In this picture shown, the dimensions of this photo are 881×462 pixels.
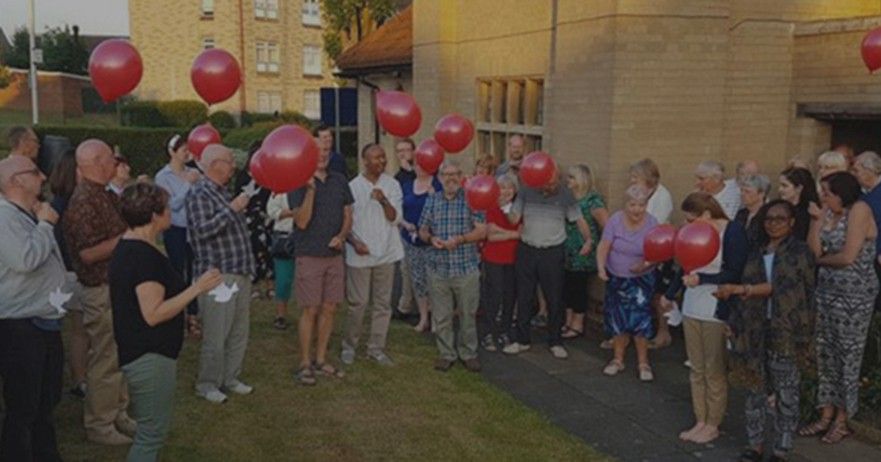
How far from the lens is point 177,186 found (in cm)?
742

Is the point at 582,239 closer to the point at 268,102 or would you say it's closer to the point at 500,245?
the point at 500,245

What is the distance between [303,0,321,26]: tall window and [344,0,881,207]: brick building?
41.0 meters

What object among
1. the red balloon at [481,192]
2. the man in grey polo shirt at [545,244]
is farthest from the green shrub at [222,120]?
the red balloon at [481,192]

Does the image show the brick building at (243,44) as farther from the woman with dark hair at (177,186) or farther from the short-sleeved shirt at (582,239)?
the short-sleeved shirt at (582,239)

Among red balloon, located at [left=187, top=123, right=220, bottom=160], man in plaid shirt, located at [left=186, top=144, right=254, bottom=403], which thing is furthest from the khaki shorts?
red balloon, located at [left=187, top=123, right=220, bottom=160]

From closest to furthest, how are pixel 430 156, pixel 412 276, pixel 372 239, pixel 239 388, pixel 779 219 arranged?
1. pixel 779 219
2. pixel 239 388
3. pixel 372 239
4. pixel 430 156
5. pixel 412 276

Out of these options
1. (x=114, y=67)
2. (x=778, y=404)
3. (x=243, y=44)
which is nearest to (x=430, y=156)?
(x=114, y=67)

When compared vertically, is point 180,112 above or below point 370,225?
above

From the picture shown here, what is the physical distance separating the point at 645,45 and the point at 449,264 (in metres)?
3.26

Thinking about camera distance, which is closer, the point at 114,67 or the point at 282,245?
the point at 114,67

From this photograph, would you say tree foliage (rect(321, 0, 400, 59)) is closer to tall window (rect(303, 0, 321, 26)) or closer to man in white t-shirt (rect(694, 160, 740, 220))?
man in white t-shirt (rect(694, 160, 740, 220))

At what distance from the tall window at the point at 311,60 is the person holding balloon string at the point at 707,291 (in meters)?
44.9

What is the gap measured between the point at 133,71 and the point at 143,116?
34.0 m

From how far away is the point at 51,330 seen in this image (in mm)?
4590
